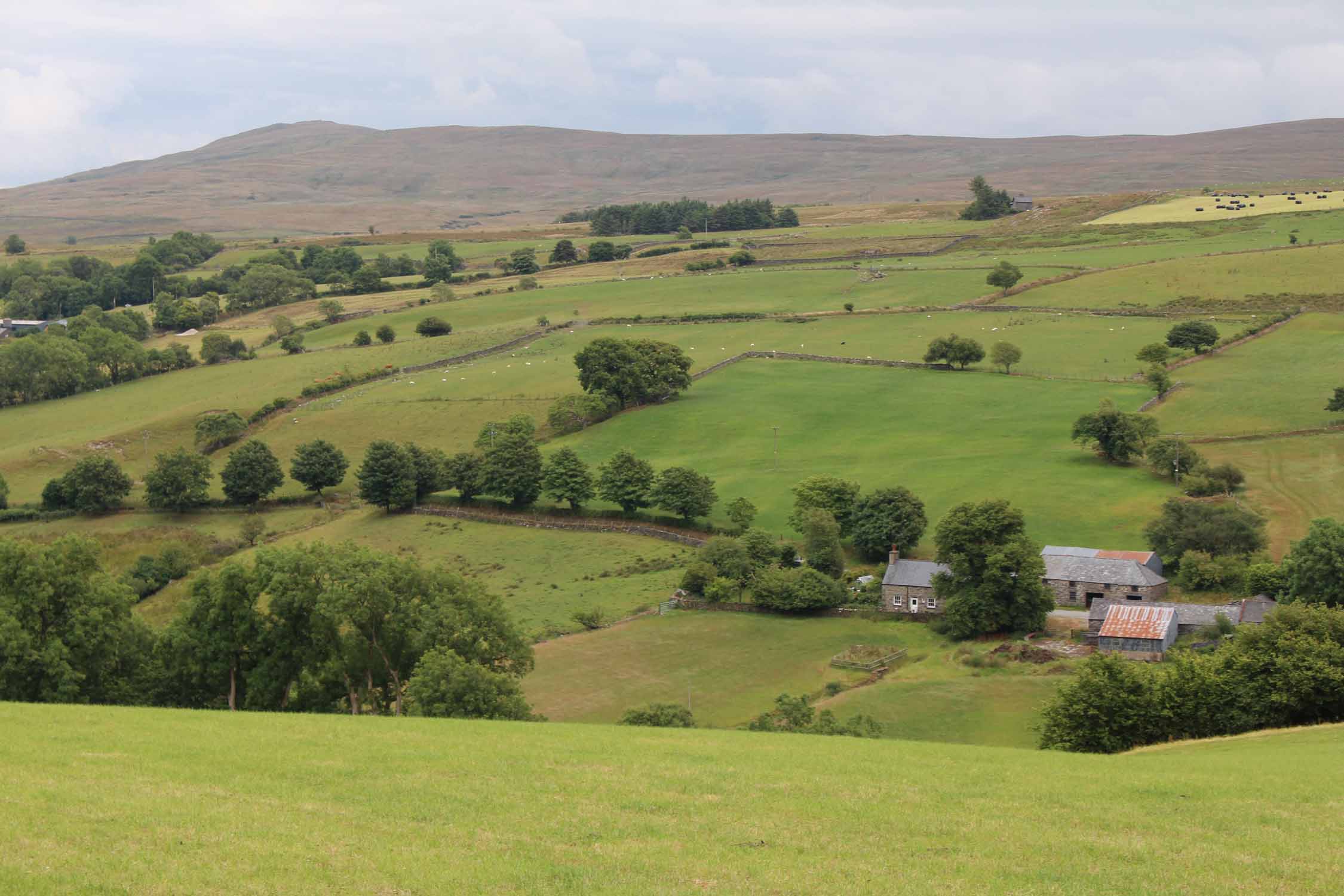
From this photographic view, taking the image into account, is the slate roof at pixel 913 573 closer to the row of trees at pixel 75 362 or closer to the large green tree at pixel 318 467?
the large green tree at pixel 318 467

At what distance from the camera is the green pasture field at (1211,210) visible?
183 meters

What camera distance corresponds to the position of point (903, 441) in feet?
311

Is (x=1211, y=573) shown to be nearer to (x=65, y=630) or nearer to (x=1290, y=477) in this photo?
(x=1290, y=477)

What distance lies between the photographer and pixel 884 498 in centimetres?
7475

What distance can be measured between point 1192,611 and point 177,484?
69.9 m

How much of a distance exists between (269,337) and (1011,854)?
141 metres

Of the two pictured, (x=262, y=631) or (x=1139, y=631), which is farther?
(x=1139, y=631)

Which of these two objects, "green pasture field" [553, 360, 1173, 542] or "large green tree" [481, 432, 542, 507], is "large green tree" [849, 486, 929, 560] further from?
"large green tree" [481, 432, 542, 507]

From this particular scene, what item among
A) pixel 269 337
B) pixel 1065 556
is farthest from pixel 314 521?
pixel 269 337

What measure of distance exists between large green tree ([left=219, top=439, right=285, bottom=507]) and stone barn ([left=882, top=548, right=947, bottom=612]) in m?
49.4

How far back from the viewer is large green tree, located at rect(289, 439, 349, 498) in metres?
95.5

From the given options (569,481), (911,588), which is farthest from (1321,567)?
(569,481)

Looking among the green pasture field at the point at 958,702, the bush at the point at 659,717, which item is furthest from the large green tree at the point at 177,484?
the bush at the point at 659,717

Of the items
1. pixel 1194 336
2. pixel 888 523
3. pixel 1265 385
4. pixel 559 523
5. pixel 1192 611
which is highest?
pixel 1194 336
